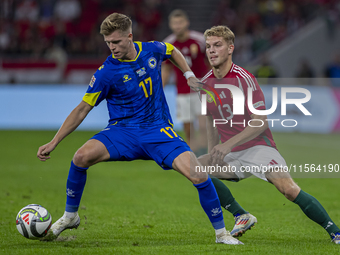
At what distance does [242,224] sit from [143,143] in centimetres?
131

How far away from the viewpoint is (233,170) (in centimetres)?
510

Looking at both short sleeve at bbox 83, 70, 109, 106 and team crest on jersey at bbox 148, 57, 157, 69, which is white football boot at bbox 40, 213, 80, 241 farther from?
team crest on jersey at bbox 148, 57, 157, 69

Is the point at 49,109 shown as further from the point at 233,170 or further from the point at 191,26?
the point at 233,170

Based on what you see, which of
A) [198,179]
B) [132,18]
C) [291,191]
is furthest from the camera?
[132,18]

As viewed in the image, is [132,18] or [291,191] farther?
[132,18]

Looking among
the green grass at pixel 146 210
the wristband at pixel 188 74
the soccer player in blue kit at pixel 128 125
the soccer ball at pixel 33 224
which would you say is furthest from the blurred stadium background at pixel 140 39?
the soccer ball at pixel 33 224

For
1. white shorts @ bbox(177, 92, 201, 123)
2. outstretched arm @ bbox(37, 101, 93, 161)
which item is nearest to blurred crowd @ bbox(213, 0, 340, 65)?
white shorts @ bbox(177, 92, 201, 123)

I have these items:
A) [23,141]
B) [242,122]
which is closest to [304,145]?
[23,141]

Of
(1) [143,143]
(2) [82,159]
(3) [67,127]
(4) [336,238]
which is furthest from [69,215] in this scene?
(4) [336,238]

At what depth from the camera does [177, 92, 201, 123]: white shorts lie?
10.0 metres

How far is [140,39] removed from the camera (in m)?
19.3

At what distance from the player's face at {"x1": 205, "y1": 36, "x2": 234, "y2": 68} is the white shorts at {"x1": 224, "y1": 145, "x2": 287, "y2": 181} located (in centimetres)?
93

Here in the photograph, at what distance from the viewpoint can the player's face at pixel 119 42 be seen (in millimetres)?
4711

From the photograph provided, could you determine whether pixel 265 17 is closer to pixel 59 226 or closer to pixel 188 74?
pixel 188 74
